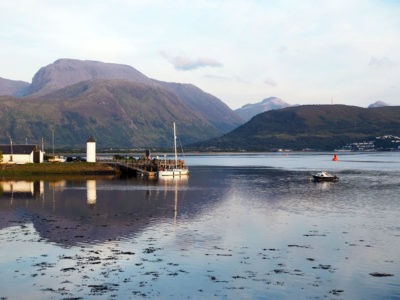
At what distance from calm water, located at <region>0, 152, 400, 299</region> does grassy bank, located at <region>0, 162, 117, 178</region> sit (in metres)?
46.7

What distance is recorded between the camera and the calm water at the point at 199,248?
3033 centimetres

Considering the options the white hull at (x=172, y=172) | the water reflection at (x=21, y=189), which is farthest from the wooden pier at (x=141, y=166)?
the water reflection at (x=21, y=189)

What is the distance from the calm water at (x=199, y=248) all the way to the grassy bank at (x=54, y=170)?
46.7m

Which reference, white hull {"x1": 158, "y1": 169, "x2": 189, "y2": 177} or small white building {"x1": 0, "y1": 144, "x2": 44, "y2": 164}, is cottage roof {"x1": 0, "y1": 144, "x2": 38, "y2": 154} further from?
white hull {"x1": 158, "y1": 169, "x2": 189, "y2": 177}

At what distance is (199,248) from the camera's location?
133ft

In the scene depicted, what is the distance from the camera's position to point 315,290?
1173 inches

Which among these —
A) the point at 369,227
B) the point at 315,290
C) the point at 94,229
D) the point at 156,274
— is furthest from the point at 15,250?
the point at 369,227

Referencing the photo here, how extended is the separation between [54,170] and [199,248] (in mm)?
91330

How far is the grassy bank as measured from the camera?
395 ft

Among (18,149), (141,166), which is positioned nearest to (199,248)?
(141,166)

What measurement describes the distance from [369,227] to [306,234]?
792cm

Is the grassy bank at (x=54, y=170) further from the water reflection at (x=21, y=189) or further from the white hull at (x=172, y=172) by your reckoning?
the water reflection at (x=21, y=189)

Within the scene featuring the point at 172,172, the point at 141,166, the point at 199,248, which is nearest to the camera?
the point at 199,248

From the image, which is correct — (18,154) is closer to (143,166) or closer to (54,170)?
(54,170)
